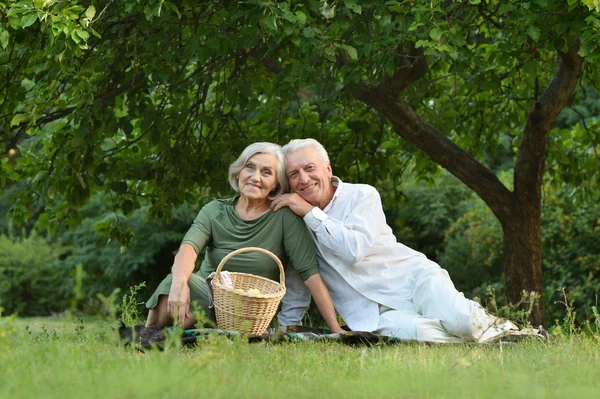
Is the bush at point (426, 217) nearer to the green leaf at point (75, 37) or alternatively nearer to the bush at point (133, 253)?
the bush at point (133, 253)

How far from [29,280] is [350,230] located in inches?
523

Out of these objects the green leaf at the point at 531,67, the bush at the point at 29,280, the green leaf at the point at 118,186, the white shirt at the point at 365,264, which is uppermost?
the green leaf at the point at 531,67

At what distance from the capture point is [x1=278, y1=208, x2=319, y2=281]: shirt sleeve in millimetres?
5156

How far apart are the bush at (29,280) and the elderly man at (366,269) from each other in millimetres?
12057

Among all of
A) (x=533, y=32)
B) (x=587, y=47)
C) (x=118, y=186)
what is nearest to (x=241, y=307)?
(x=533, y=32)

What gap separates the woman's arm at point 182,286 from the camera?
4.71m

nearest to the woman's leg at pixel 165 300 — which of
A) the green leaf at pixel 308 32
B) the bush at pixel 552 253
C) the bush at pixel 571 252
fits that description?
the green leaf at pixel 308 32

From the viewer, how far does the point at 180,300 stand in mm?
4715

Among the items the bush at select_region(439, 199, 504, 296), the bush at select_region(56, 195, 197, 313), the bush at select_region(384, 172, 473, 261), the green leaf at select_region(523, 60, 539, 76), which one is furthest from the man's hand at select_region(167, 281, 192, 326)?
the bush at select_region(384, 172, 473, 261)

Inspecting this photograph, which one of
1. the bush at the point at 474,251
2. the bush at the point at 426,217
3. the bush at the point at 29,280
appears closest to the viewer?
the bush at the point at 474,251

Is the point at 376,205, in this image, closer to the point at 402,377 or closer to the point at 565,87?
the point at 402,377

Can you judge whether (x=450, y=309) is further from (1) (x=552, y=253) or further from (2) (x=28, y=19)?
(1) (x=552, y=253)

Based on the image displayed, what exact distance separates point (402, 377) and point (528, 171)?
15.3 ft

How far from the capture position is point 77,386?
8.61 ft
